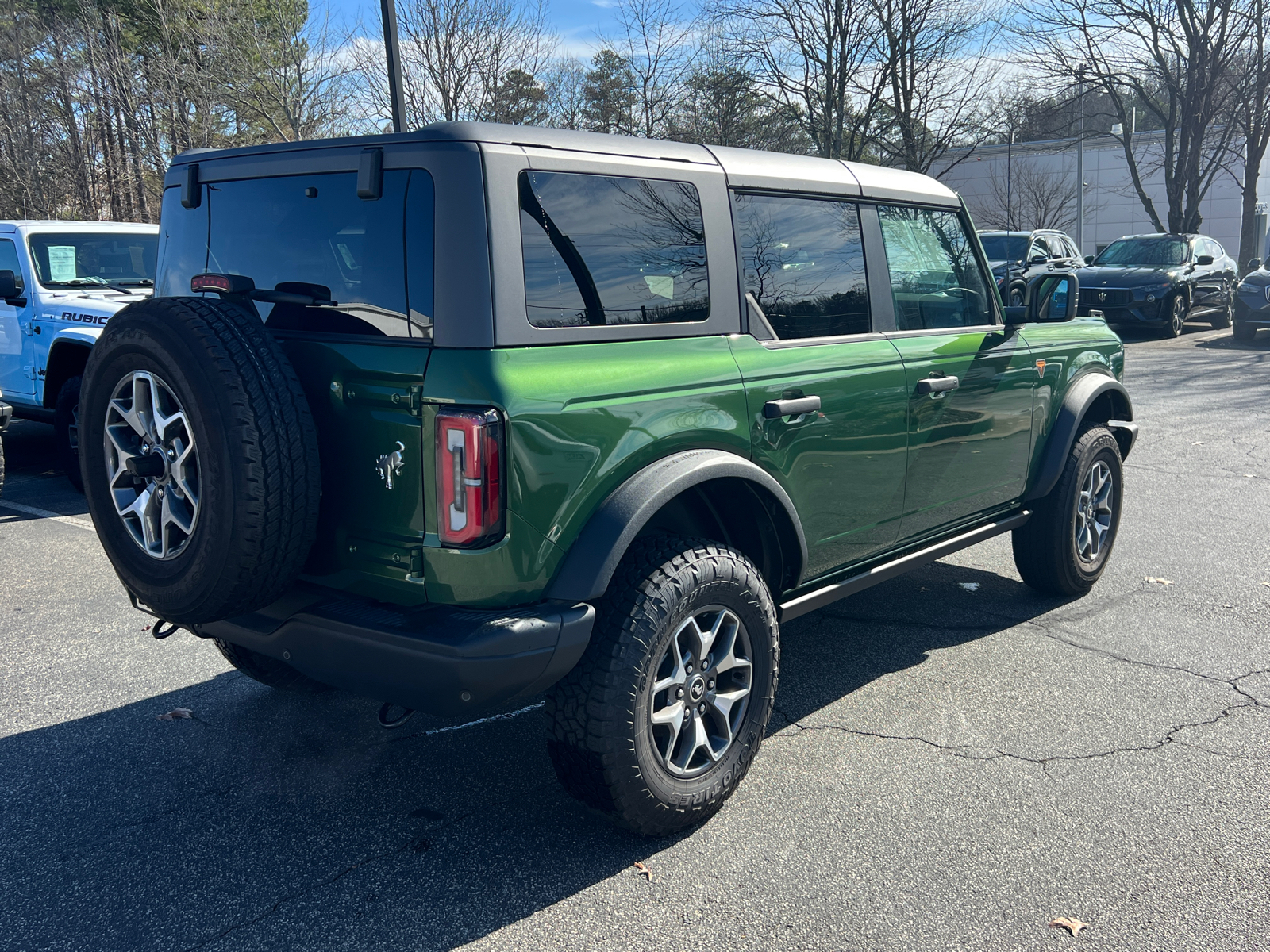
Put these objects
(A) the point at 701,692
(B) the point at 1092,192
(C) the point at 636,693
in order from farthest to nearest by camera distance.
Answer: (B) the point at 1092,192 < (A) the point at 701,692 < (C) the point at 636,693

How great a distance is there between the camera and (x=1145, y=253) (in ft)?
63.0

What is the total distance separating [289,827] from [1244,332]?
1813 cm

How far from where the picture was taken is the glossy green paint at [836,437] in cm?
332

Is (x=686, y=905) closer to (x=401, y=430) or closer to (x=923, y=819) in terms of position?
(x=923, y=819)

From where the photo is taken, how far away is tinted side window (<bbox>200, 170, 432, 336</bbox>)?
275 cm

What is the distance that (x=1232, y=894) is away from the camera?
8.97ft

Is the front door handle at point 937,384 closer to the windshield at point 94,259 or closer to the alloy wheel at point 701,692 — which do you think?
the alloy wheel at point 701,692

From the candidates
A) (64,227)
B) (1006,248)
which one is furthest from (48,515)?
(1006,248)

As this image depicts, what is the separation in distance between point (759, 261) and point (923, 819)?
187cm

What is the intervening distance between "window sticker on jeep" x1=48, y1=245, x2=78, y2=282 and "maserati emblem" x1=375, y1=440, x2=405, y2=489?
6782mm

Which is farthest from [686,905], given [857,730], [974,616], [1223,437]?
[1223,437]

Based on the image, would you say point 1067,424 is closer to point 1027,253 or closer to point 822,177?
point 822,177

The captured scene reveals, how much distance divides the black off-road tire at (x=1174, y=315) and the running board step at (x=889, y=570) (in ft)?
50.0

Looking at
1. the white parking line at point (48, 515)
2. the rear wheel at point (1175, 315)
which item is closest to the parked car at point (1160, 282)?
the rear wheel at point (1175, 315)
